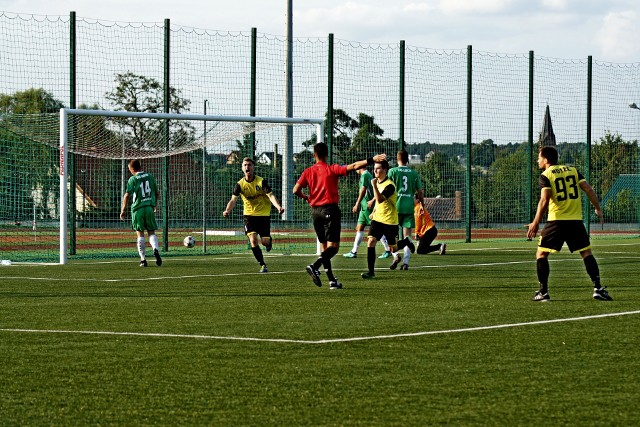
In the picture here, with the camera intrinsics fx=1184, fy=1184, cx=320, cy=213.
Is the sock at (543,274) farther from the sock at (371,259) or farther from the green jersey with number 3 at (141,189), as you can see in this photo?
the green jersey with number 3 at (141,189)

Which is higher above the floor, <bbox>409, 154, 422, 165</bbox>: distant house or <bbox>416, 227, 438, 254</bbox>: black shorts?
<bbox>409, 154, 422, 165</bbox>: distant house

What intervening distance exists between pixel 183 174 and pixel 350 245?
5.64 m

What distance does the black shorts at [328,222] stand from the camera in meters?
16.6

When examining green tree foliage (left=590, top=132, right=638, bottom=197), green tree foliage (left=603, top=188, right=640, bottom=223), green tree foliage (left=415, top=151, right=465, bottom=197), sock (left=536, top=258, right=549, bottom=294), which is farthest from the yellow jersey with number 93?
green tree foliage (left=603, top=188, right=640, bottom=223)

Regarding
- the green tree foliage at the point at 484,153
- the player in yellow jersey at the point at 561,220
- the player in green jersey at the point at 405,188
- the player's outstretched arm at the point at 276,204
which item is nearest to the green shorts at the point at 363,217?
the player in green jersey at the point at 405,188

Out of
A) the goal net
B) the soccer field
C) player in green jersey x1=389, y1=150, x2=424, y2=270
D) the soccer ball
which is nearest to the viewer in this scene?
the soccer field

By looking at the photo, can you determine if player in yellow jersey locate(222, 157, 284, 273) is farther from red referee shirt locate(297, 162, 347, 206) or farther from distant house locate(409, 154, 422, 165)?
distant house locate(409, 154, 422, 165)

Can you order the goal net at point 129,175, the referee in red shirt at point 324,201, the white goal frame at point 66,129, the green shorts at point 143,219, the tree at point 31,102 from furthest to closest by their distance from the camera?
1. the tree at point 31,102
2. the goal net at point 129,175
3. the white goal frame at point 66,129
4. the green shorts at point 143,219
5. the referee in red shirt at point 324,201

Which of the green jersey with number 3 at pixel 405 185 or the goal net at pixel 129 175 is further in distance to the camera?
the goal net at pixel 129 175

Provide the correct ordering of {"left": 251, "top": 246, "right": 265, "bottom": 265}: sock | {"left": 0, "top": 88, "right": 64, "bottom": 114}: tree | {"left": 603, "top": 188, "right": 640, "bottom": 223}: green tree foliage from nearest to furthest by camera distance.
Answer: {"left": 251, "top": 246, "right": 265, "bottom": 265}: sock → {"left": 0, "top": 88, "right": 64, "bottom": 114}: tree → {"left": 603, "top": 188, "right": 640, "bottom": 223}: green tree foliage

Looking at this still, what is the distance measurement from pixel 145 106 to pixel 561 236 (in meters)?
15.9

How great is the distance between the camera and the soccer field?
279 inches

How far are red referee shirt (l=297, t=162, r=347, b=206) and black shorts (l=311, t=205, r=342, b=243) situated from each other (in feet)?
0.28

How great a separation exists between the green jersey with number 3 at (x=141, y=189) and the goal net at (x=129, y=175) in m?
1.35
